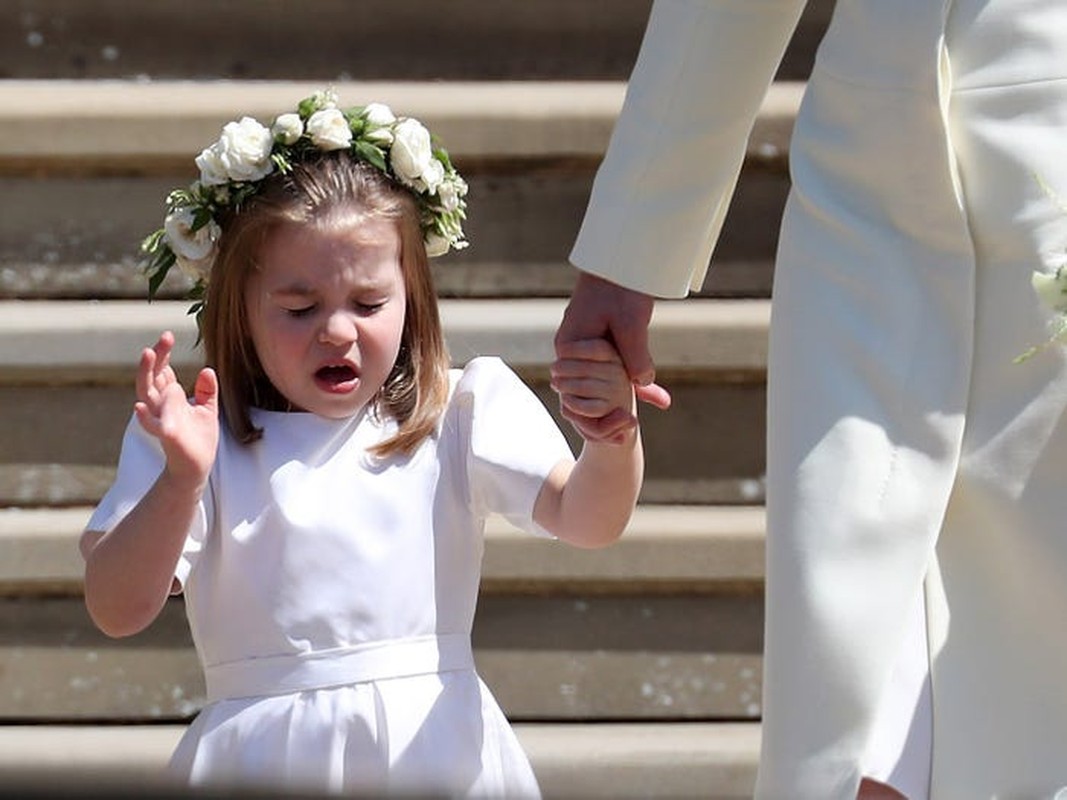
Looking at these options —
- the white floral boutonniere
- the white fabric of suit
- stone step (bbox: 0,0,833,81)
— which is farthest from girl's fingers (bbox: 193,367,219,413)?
stone step (bbox: 0,0,833,81)

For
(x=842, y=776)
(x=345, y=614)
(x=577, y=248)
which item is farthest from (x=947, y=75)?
(x=345, y=614)

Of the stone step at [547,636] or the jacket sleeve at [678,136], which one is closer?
the jacket sleeve at [678,136]

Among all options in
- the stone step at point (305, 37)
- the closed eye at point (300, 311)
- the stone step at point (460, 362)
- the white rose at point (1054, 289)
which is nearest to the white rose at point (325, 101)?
Result: the closed eye at point (300, 311)

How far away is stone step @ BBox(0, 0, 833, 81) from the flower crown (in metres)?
1.24

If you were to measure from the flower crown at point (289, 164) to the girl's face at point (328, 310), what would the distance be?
12 cm

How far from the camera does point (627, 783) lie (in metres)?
3.87

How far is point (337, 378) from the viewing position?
2771 mm

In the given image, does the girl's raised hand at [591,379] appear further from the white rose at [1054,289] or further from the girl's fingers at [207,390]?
the white rose at [1054,289]

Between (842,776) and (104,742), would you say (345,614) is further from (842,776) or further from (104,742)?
(104,742)

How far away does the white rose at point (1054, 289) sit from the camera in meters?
1.86

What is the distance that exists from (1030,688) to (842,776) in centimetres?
21

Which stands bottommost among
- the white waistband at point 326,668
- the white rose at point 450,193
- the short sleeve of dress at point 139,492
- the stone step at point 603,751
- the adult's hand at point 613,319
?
the stone step at point 603,751

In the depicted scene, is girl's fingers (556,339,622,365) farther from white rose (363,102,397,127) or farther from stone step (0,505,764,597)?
stone step (0,505,764,597)

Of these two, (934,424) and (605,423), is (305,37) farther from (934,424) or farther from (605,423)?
(934,424)
